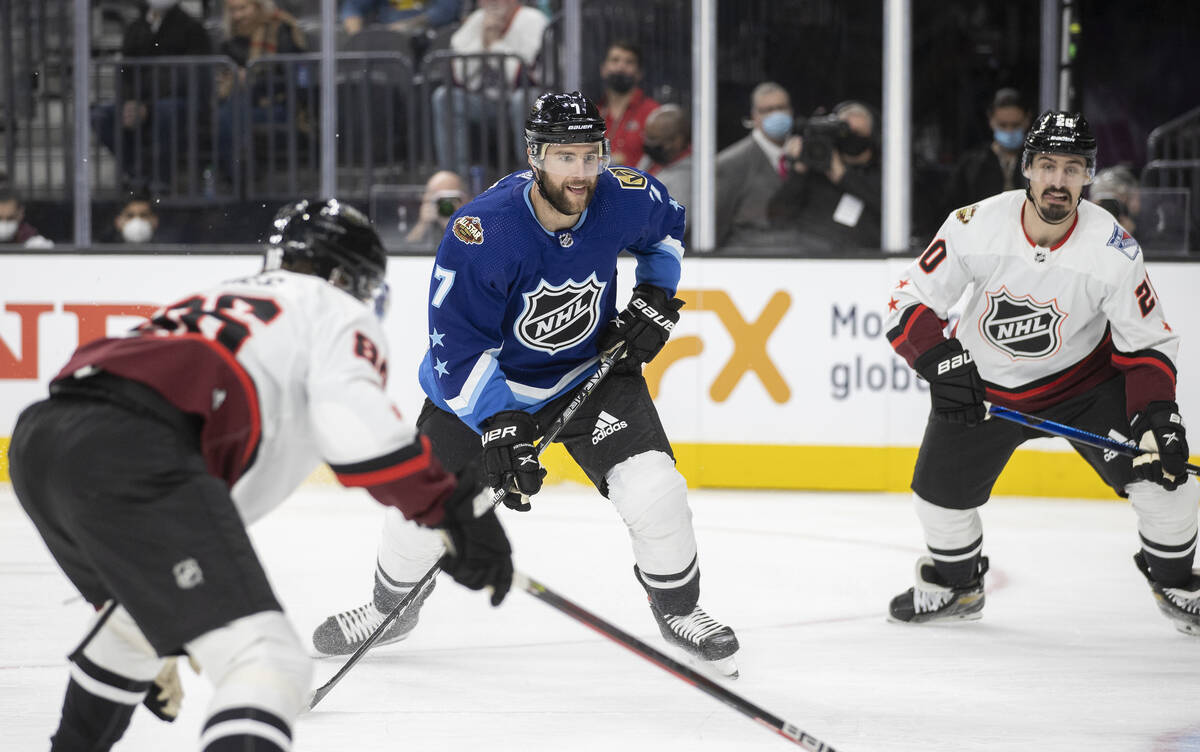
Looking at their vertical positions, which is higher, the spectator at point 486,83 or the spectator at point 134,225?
the spectator at point 486,83

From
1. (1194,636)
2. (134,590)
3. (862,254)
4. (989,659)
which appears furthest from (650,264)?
(862,254)

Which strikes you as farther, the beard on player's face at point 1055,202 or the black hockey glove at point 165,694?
the beard on player's face at point 1055,202

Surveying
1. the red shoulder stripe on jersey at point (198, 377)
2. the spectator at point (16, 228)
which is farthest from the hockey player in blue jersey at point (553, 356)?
the spectator at point (16, 228)

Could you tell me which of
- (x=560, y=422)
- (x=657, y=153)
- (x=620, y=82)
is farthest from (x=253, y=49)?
(x=560, y=422)

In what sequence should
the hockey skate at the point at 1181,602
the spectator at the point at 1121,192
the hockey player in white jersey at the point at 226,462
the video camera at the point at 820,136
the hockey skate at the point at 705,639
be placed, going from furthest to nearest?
the video camera at the point at 820,136, the spectator at the point at 1121,192, the hockey skate at the point at 1181,602, the hockey skate at the point at 705,639, the hockey player in white jersey at the point at 226,462

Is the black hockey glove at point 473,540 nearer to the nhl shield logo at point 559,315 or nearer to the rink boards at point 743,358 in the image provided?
the nhl shield logo at point 559,315

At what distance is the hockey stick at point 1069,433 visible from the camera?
3137 millimetres

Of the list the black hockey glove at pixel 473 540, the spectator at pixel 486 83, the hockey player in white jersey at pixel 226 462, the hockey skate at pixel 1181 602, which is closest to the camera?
the hockey player in white jersey at pixel 226 462

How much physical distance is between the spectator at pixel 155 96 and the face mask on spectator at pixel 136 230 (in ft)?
1.10

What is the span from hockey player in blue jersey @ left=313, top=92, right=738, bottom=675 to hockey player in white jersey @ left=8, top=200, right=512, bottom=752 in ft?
3.04

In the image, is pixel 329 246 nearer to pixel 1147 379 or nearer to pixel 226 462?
pixel 226 462

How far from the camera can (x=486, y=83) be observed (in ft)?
18.9

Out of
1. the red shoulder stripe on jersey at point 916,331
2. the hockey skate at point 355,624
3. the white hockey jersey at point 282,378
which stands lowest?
the hockey skate at point 355,624

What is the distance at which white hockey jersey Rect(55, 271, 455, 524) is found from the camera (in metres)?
1.71
